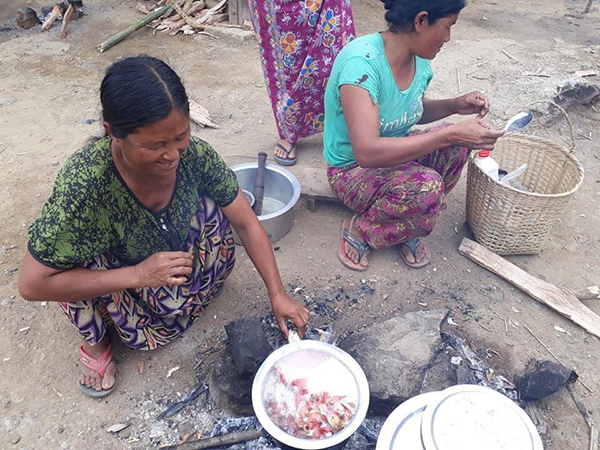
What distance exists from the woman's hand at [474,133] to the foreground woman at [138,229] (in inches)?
38.8

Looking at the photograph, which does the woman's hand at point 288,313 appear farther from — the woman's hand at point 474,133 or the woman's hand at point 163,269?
the woman's hand at point 474,133

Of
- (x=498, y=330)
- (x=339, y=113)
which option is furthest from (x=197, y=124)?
(x=498, y=330)

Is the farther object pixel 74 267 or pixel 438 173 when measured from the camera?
pixel 438 173

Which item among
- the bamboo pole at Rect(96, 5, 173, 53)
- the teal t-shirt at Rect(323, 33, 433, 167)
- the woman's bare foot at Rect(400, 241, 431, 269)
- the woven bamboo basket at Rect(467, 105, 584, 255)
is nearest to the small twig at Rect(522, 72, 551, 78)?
the woven bamboo basket at Rect(467, 105, 584, 255)

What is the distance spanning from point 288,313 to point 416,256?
1104 mm

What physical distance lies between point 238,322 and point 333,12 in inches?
84.4

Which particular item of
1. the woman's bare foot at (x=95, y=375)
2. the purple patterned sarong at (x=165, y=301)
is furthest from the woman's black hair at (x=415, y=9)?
the woman's bare foot at (x=95, y=375)

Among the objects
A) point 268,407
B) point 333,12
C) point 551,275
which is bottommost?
point 551,275

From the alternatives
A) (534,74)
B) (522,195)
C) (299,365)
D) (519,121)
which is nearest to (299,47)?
(519,121)

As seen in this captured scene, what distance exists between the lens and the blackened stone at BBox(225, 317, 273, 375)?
184 cm

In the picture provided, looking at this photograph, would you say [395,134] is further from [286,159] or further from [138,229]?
[138,229]

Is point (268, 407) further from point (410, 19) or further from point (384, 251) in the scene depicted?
point (410, 19)

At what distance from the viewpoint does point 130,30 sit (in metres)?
5.64

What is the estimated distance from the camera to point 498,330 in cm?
238
